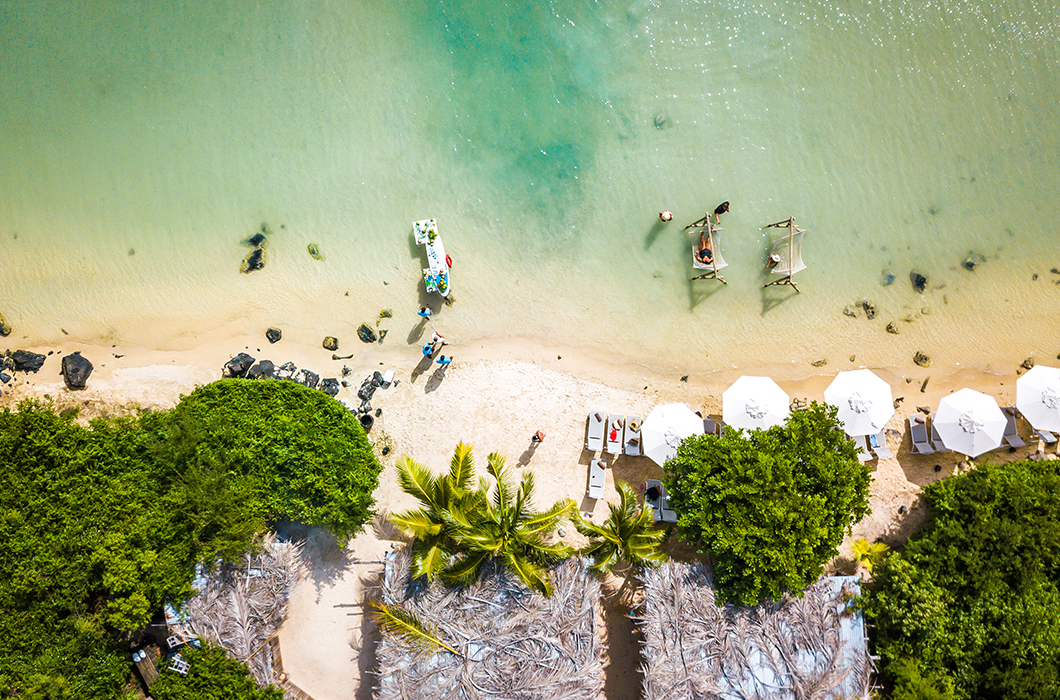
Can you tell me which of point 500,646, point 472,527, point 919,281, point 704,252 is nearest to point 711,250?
point 704,252

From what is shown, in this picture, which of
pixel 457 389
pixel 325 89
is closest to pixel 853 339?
pixel 457 389

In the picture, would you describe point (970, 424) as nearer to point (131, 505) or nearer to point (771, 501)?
point (771, 501)

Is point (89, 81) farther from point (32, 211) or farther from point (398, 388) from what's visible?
point (398, 388)

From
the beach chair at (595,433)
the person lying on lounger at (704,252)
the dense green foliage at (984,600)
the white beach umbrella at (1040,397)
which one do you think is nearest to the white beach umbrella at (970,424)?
the white beach umbrella at (1040,397)

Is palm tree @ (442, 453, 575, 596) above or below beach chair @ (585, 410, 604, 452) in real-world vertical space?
below

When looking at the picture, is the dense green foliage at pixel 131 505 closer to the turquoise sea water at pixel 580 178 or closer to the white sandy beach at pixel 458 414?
the white sandy beach at pixel 458 414

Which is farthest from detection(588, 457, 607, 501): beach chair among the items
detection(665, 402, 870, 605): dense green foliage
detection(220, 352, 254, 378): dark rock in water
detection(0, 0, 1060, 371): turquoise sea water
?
detection(220, 352, 254, 378): dark rock in water

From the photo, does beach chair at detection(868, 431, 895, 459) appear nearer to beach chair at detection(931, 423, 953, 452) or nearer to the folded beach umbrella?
beach chair at detection(931, 423, 953, 452)
